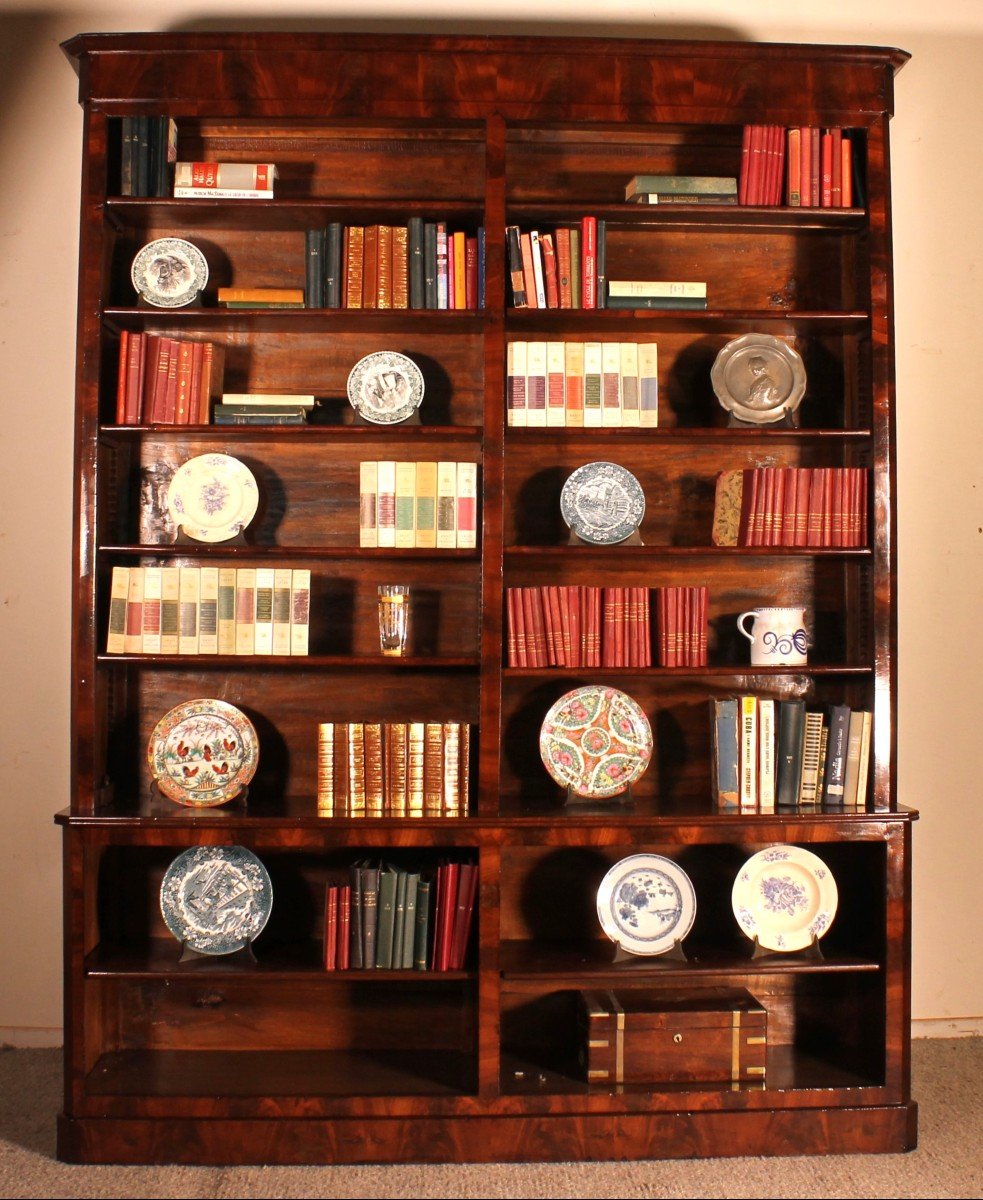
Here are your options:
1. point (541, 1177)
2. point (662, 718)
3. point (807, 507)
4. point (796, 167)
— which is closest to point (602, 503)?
point (807, 507)

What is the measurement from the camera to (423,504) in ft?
9.37

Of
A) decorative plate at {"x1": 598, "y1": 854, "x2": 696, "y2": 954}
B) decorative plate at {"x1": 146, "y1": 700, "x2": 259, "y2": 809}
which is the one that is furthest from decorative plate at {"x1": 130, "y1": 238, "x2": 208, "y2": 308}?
decorative plate at {"x1": 598, "y1": 854, "x2": 696, "y2": 954}

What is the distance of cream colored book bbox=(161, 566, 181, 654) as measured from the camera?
2.80 m

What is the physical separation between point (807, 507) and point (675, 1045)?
1.41 metres

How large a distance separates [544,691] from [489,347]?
95 cm

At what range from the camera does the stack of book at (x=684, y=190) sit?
2857 mm

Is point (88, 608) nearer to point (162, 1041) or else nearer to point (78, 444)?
point (78, 444)

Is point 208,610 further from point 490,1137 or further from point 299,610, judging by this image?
point 490,1137

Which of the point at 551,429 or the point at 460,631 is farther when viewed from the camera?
the point at 460,631

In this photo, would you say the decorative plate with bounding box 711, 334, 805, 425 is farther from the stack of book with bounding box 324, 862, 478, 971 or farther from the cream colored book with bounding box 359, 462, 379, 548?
the stack of book with bounding box 324, 862, 478, 971

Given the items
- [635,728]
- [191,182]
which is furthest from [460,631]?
[191,182]

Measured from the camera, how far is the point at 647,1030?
2756 mm

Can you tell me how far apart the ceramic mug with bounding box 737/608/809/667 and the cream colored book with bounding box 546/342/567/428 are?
742mm

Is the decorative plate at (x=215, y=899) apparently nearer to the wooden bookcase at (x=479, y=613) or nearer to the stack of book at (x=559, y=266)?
the wooden bookcase at (x=479, y=613)
